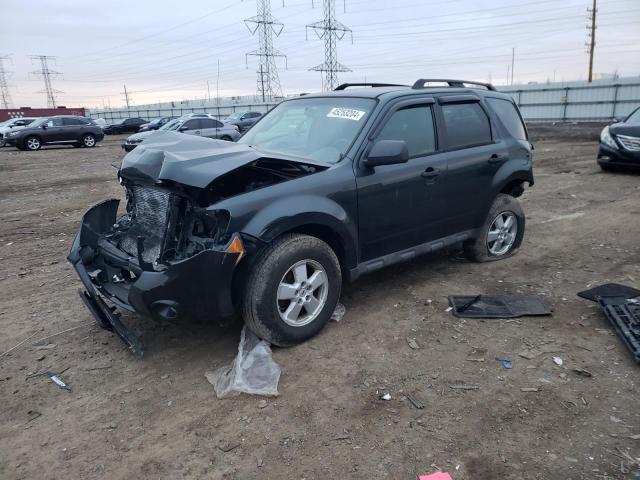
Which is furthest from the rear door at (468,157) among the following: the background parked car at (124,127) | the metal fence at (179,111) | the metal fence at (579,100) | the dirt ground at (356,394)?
the background parked car at (124,127)

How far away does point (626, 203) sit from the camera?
8227 millimetres

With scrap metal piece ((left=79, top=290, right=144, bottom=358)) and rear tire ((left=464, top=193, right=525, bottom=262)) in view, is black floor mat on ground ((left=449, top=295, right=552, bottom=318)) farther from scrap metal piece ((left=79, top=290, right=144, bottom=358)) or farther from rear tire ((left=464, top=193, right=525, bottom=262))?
scrap metal piece ((left=79, top=290, right=144, bottom=358))

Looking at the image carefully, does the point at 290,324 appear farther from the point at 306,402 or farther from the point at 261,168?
the point at 261,168

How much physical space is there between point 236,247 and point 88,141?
1021 inches

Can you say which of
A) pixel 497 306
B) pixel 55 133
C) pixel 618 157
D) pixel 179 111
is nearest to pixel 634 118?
pixel 618 157

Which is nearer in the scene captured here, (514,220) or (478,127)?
(478,127)

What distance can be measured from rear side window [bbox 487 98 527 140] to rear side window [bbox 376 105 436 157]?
1201 millimetres

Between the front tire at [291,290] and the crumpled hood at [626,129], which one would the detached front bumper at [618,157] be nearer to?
the crumpled hood at [626,129]

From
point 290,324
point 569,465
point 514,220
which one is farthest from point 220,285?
point 514,220

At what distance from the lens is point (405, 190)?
167 inches

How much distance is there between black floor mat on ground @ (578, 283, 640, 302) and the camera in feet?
14.2

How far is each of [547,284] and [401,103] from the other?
2401mm

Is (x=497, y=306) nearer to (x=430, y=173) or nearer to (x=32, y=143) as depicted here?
(x=430, y=173)

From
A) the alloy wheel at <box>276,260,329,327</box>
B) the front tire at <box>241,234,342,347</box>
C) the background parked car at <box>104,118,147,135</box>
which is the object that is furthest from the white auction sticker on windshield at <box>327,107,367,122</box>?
the background parked car at <box>104,118,147,135</box>
